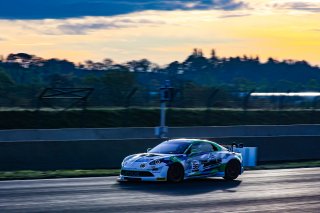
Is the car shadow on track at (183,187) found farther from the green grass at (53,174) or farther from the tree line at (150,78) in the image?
the tree line at (150,78)

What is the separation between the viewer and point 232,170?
21.3 metres

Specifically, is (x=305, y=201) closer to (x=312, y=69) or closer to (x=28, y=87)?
(x=28, y=87)

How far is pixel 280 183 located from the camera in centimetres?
2045

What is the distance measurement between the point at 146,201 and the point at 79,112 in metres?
27.5

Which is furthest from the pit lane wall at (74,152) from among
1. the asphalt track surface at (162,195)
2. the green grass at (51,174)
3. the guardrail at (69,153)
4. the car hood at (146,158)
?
the car hood at (146,158)


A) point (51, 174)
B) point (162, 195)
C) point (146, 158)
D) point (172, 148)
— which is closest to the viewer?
point (162, 195)

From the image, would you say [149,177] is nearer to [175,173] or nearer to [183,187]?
[175,173]

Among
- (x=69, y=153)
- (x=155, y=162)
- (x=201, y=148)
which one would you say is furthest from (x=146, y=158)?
(x=69, y=153)

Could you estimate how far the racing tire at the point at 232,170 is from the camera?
69.6 ft

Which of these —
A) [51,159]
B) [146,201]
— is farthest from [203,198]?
[51,159]

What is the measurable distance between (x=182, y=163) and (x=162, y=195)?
10.4ft

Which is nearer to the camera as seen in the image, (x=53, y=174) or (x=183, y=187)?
(x=183, y=187)

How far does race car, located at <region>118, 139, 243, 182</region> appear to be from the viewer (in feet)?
63.8

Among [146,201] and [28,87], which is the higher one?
[28,87]
